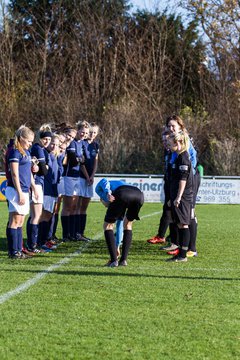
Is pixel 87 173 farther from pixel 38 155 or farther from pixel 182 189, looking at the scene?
pixel 182 189

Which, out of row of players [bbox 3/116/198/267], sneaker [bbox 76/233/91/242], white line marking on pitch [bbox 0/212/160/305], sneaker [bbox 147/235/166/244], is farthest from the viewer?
sneaker [bbox 76/233/91/242]

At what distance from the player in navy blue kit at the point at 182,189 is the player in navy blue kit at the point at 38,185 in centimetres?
197

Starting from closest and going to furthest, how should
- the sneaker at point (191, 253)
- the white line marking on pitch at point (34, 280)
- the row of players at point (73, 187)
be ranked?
the white line marking on pitch at point (34, 280) < the row of players at point (73, 187) < the sneaker at point (191, 253)

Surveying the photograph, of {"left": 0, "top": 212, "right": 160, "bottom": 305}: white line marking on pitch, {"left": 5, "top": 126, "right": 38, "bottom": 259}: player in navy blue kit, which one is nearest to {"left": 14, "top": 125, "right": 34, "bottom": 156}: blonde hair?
{"left": 5, "top": 126, "right": 38, "bottom": 259}: player in navy blue kit

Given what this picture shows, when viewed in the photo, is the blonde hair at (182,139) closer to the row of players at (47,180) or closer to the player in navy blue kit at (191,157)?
the player in navy blue kit at (191,157)

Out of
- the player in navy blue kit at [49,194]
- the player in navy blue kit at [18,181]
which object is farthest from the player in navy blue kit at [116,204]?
the player in navy blue kit at [49,194]

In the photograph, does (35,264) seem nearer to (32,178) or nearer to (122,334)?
(32,178)

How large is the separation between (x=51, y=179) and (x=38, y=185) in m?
0.67

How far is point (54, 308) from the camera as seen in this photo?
6.52 meters

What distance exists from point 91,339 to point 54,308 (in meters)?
1.11

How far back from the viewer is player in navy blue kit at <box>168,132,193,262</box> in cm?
966

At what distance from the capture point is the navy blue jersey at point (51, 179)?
444 inches

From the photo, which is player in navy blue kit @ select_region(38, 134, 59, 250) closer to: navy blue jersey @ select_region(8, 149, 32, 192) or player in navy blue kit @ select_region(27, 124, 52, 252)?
player in navy blue kit @ select_region(27, 124, 52, 252)

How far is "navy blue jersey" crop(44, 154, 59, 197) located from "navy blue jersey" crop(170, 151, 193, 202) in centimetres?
218
